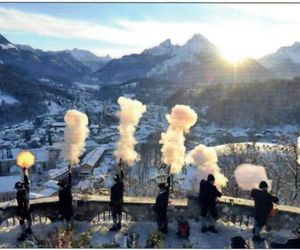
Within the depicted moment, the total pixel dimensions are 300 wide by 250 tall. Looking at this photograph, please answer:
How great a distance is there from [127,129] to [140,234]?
2874 millimetres

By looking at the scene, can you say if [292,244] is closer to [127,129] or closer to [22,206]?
[127,129]

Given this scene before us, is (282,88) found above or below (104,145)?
above

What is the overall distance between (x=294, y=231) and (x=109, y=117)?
143 m

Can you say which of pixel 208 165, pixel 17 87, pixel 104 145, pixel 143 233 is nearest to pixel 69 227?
pixel 143 233

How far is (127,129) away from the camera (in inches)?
490

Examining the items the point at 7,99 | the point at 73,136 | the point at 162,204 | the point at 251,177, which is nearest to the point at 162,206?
the point at 162,204

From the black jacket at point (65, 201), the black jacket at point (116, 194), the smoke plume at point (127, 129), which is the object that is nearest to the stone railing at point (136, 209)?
the black jacket at point (65, 201)

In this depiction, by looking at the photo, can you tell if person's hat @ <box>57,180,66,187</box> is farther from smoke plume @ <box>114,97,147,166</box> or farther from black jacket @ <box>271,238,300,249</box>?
black jacket @ <box>271,238,300,249</box>

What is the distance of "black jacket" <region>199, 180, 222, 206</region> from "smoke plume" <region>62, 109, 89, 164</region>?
11.2 feet

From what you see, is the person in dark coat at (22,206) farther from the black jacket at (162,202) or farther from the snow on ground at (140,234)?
the black jacket at (162,202)

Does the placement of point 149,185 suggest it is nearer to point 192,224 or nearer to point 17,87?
point 192,224

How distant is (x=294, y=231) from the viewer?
416 inches

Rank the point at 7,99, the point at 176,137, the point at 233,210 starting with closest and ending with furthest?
the point at 233,210
the point at 176,137
the point at 7,99

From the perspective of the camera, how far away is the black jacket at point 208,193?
10742 mm
